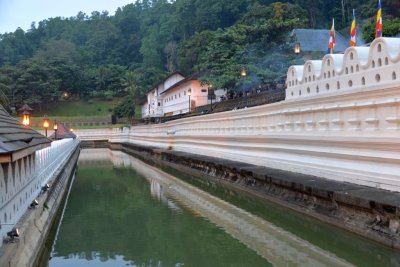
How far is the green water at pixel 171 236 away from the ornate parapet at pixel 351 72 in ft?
10.6

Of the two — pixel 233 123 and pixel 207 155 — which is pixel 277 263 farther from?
pixel 207 155

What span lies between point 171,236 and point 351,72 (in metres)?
5.57

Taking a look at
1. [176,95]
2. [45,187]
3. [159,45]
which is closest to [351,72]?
[45,187]

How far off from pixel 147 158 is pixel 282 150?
22.4 m

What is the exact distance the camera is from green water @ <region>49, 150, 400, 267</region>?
26.4 feet

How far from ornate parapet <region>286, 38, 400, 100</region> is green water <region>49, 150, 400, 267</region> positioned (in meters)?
3.24

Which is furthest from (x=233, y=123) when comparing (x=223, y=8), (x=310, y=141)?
(x=223, y=8)

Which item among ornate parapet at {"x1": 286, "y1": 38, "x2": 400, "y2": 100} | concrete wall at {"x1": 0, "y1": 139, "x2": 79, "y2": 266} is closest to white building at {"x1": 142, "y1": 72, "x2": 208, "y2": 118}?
ornate parapet at {"x1": 286, "y1": 38, "x2": 400, "y2": 100}

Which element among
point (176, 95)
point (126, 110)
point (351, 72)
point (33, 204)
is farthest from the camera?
point (126, 110)

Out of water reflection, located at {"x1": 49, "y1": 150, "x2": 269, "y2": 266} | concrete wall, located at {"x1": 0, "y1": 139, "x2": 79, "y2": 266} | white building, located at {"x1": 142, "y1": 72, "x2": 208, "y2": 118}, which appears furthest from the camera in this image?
white building, located at {"x1": 142, "y1": 72, "x2": 208, "y2": 118}

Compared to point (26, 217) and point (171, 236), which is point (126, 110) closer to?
point (171, 236)

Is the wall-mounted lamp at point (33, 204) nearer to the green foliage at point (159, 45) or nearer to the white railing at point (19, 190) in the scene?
the white railing at point (19, 190)

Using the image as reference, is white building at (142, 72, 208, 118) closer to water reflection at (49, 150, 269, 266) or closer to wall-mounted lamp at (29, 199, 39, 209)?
water reflection at (49, 150, 269, 266)

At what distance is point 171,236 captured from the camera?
393 inches
